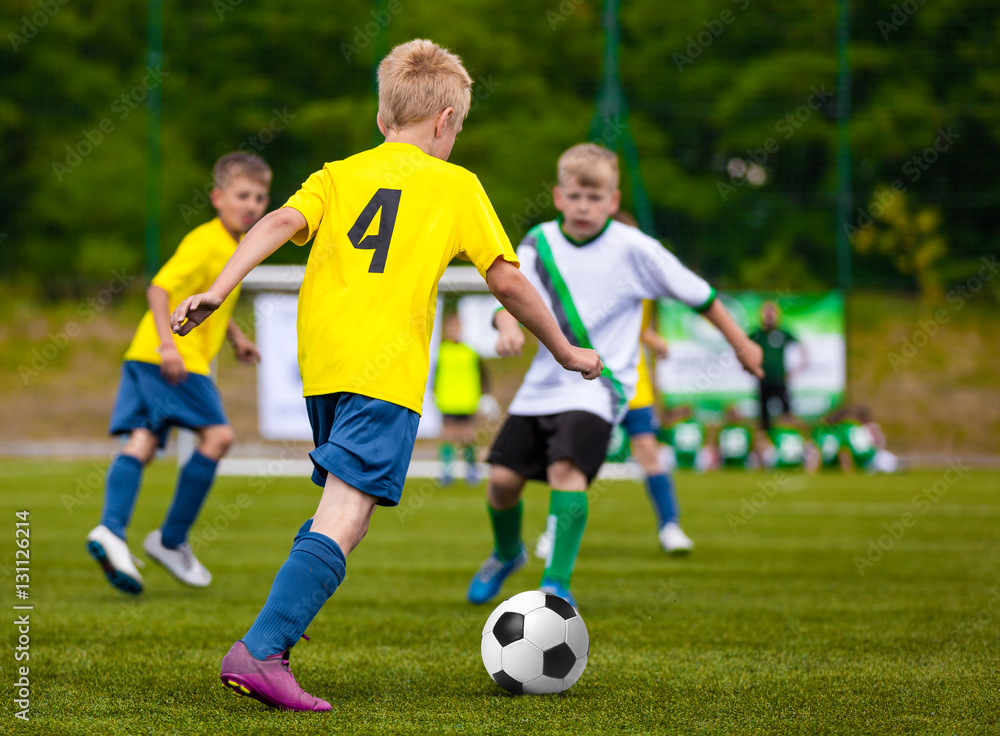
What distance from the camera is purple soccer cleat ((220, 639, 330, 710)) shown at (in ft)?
8.55

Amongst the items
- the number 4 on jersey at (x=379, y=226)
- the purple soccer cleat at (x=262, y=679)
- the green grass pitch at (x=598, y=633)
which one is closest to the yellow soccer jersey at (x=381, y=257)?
the number 4 on jersey at (x=379, y=226)

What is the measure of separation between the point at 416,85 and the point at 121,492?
2.64 metres

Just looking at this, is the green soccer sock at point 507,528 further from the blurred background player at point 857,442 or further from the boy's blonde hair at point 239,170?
the blurred background player at point 857,442

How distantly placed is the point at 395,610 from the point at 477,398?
8.20m

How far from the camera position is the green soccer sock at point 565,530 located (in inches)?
163

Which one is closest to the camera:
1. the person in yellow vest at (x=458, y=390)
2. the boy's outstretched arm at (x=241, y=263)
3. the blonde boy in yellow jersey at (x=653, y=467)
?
the boy's outstretched arm at (x=241, y=263)

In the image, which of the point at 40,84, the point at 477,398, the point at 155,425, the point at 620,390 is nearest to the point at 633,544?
the point at 620,390

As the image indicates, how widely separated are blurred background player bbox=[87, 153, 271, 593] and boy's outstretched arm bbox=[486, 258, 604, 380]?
218 cm

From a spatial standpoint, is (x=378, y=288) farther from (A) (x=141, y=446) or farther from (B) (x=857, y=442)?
(B) (x=857, y=442)

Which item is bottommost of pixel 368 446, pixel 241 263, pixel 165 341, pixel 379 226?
pixel 368 446

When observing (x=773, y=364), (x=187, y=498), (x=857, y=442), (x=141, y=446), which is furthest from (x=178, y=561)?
(x=857, y=442)

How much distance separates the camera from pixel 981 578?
538 centimetres

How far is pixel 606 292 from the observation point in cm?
456

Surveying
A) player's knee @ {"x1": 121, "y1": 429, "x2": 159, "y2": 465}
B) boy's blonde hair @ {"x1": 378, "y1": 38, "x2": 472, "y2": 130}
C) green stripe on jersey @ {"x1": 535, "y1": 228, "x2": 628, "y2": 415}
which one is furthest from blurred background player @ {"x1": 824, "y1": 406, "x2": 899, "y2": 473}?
boy's blonde hair @ {"x1": 378, "y1": 38, "x2": 472, "y2": 130}
